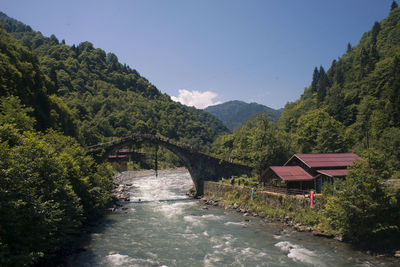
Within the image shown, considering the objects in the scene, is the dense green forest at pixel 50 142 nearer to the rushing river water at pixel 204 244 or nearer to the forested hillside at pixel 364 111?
the rushing river water at pixel 204 244

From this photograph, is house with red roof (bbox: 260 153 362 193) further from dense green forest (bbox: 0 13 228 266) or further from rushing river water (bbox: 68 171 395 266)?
dense green forest (bbox: 0 13 228 266)

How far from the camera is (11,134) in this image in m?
17.8

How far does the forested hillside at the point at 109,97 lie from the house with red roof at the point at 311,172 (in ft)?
224

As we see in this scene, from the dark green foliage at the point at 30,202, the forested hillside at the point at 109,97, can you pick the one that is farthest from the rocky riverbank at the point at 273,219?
the forested hillside at the point at 109,97

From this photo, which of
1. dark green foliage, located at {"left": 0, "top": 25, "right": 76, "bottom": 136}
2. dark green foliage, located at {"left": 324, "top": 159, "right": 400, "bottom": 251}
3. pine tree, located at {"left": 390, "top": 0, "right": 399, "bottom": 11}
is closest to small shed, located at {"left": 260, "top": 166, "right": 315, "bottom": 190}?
dark green foliage, located at {"left": 324, "top": 159, "right": 400, "bottom": 251}

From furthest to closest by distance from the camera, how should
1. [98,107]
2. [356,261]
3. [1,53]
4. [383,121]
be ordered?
[98,107] → [383,121] → [1,53] → [356,261]

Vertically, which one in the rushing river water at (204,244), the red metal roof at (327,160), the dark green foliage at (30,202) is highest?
the red metal roof at (327,160)

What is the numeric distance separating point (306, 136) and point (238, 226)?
40.4 m

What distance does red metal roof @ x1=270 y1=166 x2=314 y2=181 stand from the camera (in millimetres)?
30906

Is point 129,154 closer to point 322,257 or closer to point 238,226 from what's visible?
point 238,226

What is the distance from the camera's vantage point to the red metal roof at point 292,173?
101ft

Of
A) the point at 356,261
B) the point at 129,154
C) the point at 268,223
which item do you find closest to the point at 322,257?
the point at 356,261

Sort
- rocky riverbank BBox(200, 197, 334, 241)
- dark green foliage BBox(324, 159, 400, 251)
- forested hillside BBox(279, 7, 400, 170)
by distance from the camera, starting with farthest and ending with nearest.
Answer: forested hillside BBox(279, 7, 400, 170) → rocky riverbank BBox(200, 197, 334, 241) → dark green foliage BBox(324, 159, 400, 251)

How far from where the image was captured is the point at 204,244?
20.9 metres
